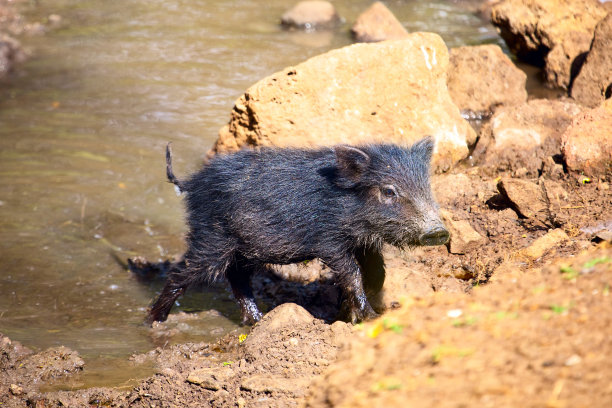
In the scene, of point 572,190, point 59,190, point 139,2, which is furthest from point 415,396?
point 139,2

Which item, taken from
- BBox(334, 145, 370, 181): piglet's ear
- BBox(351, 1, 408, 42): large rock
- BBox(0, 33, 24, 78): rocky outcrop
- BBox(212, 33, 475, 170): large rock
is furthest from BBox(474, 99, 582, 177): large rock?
BBox(0, 33, 24, 78): rocky outcrop

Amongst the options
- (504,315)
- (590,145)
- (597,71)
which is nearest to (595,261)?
(504,315)

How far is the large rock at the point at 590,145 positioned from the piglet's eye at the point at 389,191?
262 cm

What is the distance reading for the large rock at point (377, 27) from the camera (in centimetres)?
1389

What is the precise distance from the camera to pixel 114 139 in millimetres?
9789

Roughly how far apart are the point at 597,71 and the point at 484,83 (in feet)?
5.39

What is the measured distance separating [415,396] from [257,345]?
263 cm

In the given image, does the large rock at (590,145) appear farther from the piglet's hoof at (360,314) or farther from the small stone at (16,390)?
the small stone at (16,390)

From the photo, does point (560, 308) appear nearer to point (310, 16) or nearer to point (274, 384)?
point (274, 384)

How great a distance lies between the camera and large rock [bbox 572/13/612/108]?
358 inches

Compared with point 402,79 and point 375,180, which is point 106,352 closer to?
point 375,180

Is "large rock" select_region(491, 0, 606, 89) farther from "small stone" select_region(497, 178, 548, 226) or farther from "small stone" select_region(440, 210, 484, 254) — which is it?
"small stone" select_region(440, 210, 484, 254)

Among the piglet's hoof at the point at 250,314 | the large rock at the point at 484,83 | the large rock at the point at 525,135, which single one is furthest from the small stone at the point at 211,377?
the large rock at the point at 484,83

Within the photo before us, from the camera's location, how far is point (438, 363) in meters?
2.58
